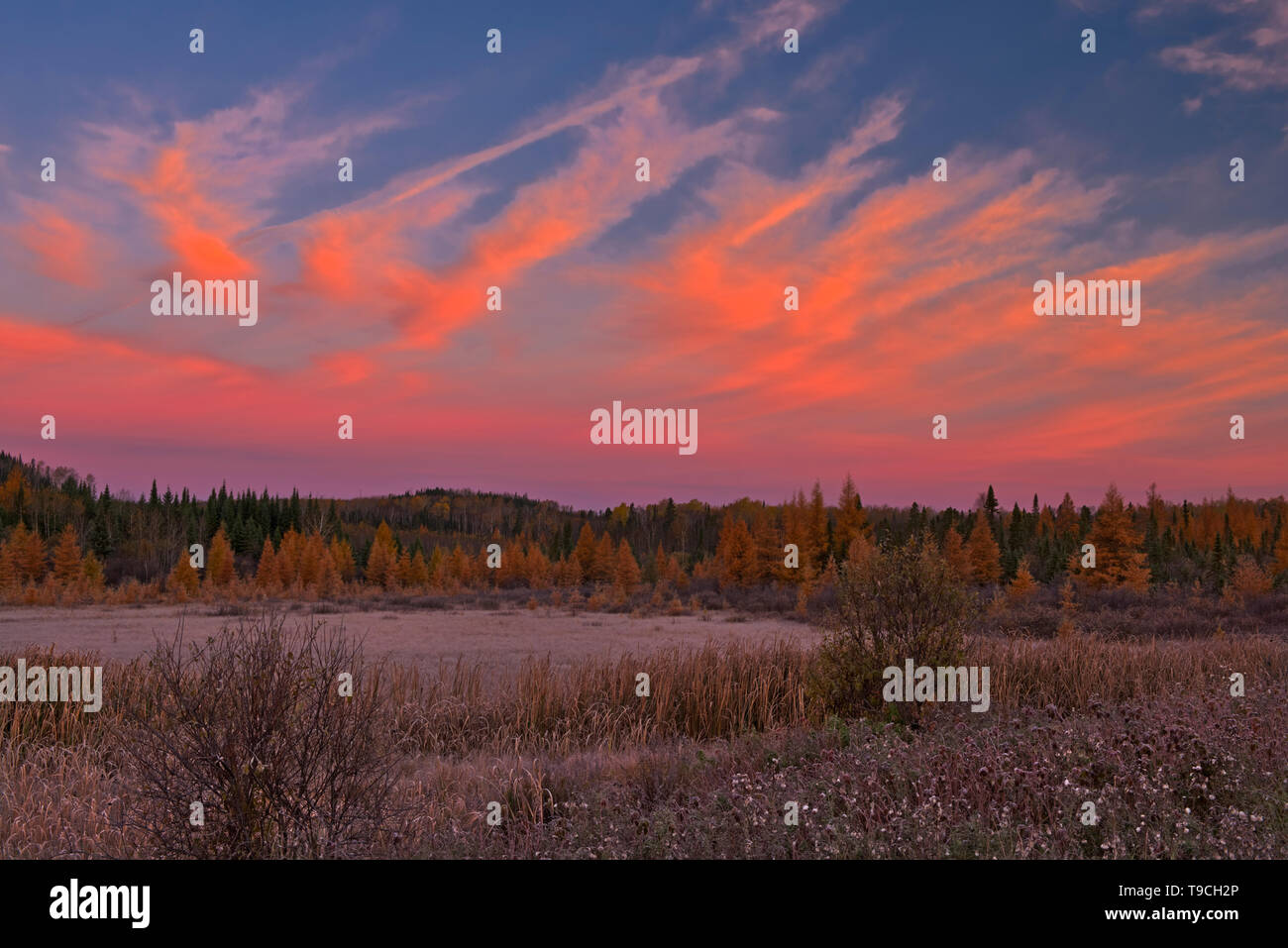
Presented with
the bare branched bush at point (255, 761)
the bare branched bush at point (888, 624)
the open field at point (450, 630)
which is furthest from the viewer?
the open field at point (450, 630)

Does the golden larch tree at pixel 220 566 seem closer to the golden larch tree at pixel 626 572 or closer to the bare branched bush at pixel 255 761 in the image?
the golden larch tree at pixel 626 572

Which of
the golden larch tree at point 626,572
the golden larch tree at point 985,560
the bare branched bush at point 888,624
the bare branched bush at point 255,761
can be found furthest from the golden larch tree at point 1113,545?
the bare branched bush at point 255,761

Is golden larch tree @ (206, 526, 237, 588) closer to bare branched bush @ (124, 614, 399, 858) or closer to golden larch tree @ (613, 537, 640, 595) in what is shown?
golden larch tree @ (613, 537, 640, 595)

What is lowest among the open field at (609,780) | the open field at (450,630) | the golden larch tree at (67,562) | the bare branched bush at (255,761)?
the open field at (450,630)

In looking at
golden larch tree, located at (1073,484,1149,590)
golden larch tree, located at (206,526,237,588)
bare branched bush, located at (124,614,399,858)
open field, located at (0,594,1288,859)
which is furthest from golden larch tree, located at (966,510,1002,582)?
golden larch tree, located at (206,526,237,588)

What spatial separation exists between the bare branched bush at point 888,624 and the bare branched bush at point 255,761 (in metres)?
6.60

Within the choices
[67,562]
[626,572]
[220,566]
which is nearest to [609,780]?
[626,572]

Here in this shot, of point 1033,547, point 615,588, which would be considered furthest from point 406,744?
point 1033,547

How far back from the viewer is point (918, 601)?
1013cm

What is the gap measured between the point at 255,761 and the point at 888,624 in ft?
24.8

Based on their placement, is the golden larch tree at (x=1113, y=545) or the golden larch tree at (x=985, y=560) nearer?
the golden larch tree at (x=1113, y=545)

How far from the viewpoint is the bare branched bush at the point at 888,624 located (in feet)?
32.9

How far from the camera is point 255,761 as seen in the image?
4.89 m

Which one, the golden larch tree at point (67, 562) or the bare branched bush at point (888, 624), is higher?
the bare branched bush at point (888, 624)
